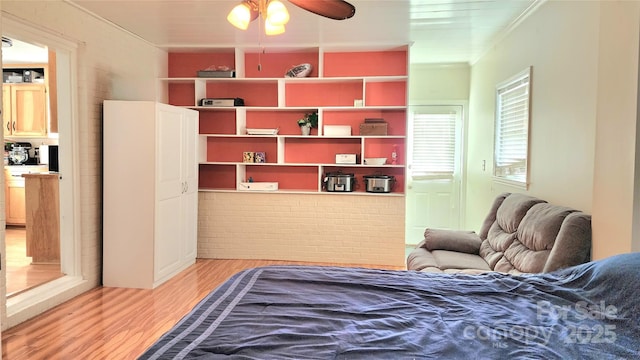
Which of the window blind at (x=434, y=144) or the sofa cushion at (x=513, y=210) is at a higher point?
the window blind at (x=434, y=144)

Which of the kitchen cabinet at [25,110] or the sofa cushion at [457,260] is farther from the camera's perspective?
the kitchen cabinet at [25,110]

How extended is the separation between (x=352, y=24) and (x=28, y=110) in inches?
212

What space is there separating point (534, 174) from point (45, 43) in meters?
4.24

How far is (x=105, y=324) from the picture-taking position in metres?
3.03

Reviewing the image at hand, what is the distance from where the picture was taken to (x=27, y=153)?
21.4ft

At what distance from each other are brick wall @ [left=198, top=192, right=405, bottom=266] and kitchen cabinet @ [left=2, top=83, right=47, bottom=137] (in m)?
3.37

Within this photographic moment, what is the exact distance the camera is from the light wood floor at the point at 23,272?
3674mm

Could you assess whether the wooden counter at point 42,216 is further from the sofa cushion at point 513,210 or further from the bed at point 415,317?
the sofa cushion at point 513,210

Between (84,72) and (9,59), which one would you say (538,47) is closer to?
(84,72)

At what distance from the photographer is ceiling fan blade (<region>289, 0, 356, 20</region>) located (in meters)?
2.26

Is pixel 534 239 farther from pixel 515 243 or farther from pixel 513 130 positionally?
pixel 513 130

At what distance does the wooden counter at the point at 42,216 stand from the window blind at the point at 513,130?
15.6ft

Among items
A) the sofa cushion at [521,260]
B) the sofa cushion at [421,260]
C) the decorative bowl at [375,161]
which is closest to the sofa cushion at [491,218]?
the sofa cushion at [421,260]

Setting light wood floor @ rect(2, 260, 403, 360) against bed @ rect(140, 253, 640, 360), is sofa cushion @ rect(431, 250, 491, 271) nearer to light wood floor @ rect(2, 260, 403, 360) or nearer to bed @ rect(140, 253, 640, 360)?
bed @ rect(140, 253, 640, 360)
